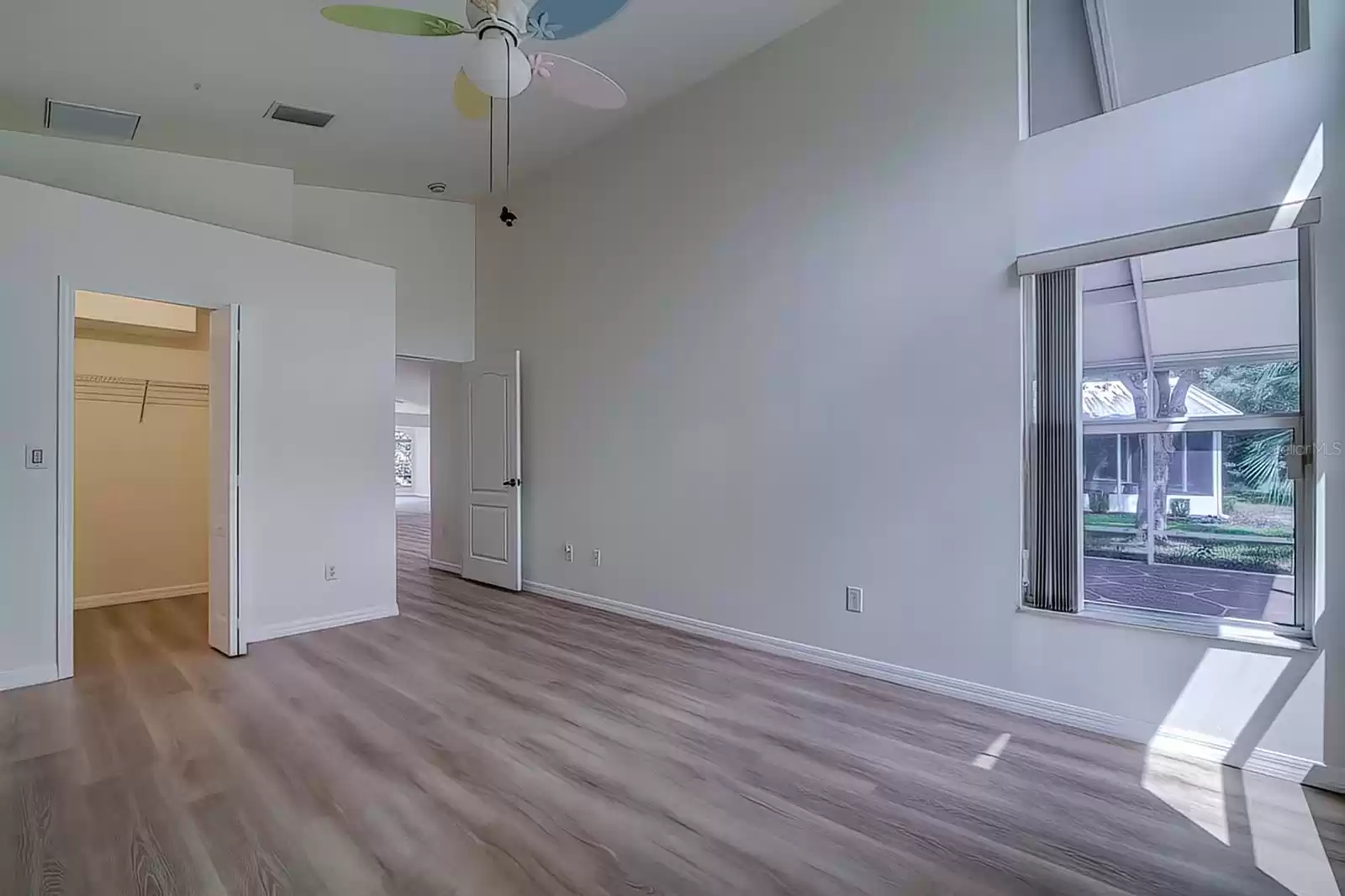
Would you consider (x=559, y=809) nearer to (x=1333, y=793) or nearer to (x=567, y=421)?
(x=1333, y=793)

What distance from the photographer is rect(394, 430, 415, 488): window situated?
61.1ft

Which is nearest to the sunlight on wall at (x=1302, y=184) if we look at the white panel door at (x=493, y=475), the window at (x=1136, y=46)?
the window at (x=1136, y=46)

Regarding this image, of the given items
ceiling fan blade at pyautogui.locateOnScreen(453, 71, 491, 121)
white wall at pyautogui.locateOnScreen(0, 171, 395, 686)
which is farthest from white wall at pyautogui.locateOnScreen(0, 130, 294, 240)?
ceiling fan blade at pyautogui.locateOnScreen(453, 71, 491, 121)

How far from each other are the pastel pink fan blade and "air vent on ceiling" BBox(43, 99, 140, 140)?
11.5 ft

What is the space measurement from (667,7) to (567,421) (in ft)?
10.0

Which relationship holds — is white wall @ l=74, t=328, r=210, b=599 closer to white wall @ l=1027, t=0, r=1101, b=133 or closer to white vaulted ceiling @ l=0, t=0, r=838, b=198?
white vaulted ceiling @ l=0, t=0, r=838, b=198

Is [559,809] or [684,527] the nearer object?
[559,809]

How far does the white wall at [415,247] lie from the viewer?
6.00 m

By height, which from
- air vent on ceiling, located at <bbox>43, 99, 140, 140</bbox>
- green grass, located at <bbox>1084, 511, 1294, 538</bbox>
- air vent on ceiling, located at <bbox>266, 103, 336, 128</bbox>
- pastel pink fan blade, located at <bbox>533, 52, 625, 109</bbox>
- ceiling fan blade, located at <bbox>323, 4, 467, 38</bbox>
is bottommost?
green grass, located at <bbox>1084, 511, 1294, 538</bbox>

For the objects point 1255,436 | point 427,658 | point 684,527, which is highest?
point 1255,436

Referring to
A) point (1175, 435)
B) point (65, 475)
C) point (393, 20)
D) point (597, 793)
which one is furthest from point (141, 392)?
point (1175, 435)

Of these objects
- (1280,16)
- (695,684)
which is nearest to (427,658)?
(695,684)

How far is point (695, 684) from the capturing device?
3613mm

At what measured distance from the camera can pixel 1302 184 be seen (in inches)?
101
